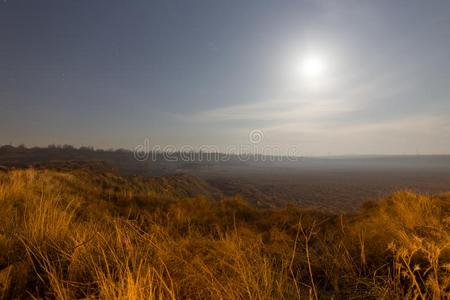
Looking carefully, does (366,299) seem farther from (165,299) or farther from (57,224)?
(57,224)

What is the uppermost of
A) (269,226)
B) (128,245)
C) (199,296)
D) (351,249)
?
(128,245)

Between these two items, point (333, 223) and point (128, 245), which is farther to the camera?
point (333, 223)

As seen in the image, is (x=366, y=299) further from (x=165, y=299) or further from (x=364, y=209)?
(x=364, y=209)

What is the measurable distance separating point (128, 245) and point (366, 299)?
1934mm

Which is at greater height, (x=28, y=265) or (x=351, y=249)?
(x=28, y=265)

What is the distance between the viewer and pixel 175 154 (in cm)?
16050

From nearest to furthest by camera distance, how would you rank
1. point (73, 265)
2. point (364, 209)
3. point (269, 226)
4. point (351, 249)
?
point (73, 265) → point (351, 249) → point (269, 226) → point (364, 209)

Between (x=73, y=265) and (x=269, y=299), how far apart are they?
1.49 meters

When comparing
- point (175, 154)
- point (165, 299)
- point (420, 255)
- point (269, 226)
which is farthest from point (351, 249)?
point (175, 154)

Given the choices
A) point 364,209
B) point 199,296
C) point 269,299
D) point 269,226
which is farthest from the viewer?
point 364,209

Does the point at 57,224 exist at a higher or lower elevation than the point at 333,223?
higher

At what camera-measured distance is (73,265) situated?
2199 mm

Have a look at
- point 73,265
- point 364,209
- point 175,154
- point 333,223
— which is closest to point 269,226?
point 333,223

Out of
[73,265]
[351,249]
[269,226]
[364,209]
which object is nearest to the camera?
[73,265]
